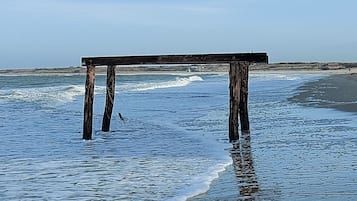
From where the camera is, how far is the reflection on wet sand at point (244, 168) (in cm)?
696

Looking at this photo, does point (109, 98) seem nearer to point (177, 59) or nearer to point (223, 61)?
point (177, 59)

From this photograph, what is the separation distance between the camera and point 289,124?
1450 centimetres

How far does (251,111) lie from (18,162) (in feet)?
34.5

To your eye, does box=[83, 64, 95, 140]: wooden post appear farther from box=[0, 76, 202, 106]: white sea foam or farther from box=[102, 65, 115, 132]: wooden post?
box=[0, 76, 202, 106]: white sea foam

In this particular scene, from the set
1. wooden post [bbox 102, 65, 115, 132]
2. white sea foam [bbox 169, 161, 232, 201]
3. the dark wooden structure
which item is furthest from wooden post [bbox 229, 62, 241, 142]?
wooden post [bbox 102, 65, 115, 132]

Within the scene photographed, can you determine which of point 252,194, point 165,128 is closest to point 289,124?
point 165,128

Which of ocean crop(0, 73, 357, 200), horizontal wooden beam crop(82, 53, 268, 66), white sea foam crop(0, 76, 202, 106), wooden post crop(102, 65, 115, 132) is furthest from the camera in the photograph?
white sea foam crop(0, 76, 202, 106)

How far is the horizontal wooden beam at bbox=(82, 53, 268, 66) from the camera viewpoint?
1202cm

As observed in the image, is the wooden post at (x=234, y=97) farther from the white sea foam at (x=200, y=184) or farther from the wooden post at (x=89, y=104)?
the white sea foam at (x=200, y=184)

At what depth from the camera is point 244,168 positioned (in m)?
8.68

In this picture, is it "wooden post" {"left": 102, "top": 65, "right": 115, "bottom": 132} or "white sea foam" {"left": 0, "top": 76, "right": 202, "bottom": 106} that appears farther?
"white sea foam" {"left": 0, "top": 76, "right": 202, "bottom": 106}

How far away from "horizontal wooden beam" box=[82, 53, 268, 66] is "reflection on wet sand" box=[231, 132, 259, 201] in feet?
5.08

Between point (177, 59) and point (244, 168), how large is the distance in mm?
4411

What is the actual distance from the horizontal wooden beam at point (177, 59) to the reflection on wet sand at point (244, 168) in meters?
1.55
